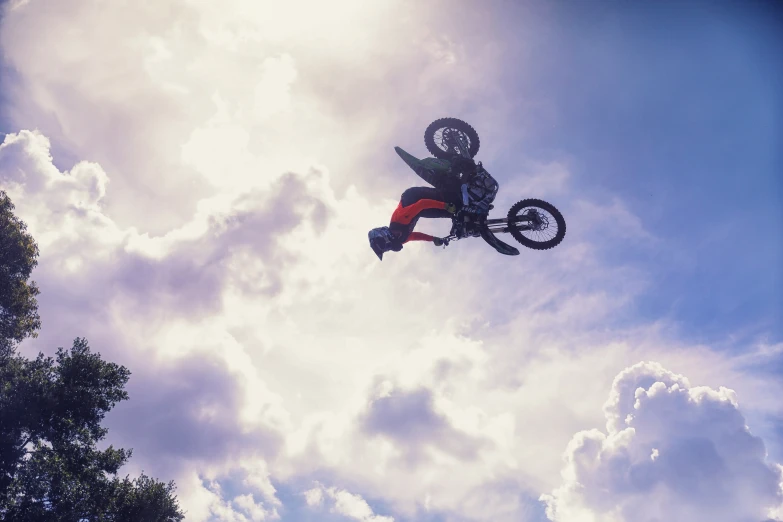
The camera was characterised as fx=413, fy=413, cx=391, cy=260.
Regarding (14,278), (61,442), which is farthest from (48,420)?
(14,278)

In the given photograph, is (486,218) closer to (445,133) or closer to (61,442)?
(445,133)

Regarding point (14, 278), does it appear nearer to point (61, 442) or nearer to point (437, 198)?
point (61, 442)

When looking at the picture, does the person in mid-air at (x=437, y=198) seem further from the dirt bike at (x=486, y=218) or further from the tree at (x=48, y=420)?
the tree at (x=48, y=420)

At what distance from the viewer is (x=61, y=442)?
60.5ft

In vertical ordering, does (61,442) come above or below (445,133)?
below

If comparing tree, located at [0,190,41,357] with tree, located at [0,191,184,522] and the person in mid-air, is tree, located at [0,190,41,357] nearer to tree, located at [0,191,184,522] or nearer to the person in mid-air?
tree, located at [0,191,184,522]

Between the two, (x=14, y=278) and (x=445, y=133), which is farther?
(x=14, y=278)

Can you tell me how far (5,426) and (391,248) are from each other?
751 inches

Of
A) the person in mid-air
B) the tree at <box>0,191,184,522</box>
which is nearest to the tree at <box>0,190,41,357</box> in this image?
the tree at <box>0,191,184,522</box>

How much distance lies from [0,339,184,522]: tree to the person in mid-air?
17.4 metres

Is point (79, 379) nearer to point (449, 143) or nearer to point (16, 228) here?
point (16, 228)

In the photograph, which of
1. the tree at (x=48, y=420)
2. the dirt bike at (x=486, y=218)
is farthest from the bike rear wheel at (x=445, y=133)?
the tree at (x=48, y=420)

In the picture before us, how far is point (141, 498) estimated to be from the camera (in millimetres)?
21484

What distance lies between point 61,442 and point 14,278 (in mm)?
7808
